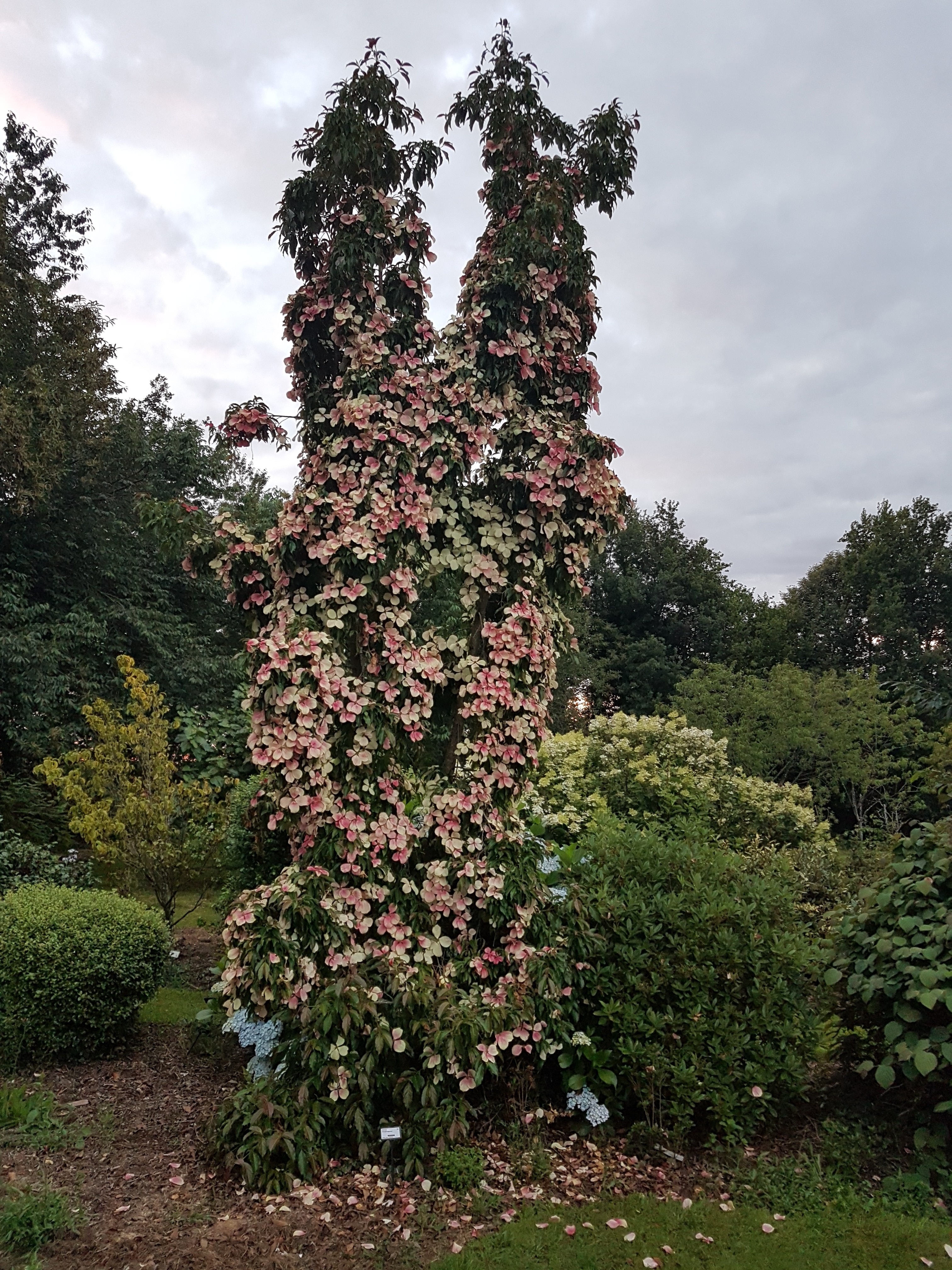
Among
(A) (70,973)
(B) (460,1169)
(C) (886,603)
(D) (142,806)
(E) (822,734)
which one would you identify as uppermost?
(C) (886,603)

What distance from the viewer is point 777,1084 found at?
3.34m

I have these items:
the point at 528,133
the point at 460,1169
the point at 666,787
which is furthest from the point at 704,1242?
the point at 528,133

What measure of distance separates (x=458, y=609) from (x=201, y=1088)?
10110 millimetres

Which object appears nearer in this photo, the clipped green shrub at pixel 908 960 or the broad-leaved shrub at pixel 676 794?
the clipped green shrub at pixel 908 960

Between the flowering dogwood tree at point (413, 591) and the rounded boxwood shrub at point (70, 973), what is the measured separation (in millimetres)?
1223

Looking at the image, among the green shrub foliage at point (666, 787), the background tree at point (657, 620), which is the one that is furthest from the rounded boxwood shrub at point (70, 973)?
the background tree at point (657, 620)

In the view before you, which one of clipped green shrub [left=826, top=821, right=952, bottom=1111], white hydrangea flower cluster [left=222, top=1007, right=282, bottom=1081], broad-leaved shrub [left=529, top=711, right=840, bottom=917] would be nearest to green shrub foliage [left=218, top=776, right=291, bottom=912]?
white hydrangea flower cluster [left=222, top=1007, right=282, bottom=1081]

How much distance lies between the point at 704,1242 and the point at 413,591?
276 centimetres

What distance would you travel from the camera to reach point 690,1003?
3.23 m

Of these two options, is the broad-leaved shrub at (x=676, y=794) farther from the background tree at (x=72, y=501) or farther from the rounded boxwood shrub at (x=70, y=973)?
the background tree at (x=72, y=501)

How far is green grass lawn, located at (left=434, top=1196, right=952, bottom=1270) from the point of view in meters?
2.48

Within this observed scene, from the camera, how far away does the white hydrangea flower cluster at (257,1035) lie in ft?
11.1

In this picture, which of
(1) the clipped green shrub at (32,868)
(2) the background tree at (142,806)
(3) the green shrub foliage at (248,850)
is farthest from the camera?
(1) the clipped green shrub at (32,868)

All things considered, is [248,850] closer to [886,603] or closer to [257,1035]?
[257,1035]
